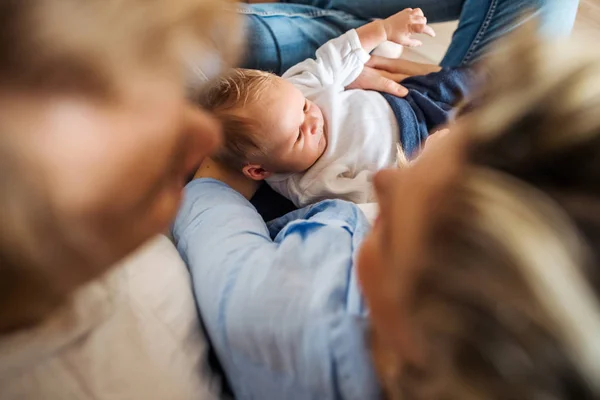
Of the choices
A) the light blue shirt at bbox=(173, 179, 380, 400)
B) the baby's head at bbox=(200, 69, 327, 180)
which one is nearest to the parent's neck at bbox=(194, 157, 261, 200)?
the baby's head at bbox=(200, 69, 327, 180)

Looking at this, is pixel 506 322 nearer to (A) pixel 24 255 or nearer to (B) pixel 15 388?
(A) pixel 24 255

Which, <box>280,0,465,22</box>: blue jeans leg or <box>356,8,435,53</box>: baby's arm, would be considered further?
<box>280,0,465,22</box>: blue jeans leg

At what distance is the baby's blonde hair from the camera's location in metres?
0.87

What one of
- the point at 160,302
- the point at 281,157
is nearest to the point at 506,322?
the point at 160,302

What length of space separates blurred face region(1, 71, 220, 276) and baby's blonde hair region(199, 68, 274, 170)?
0.48 meters

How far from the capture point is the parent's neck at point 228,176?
3.16 ft

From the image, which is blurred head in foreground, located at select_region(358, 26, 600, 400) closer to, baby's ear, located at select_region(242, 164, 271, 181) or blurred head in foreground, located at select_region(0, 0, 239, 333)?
blurred head in foreground, located at select_region(0, 0, 239, 333)

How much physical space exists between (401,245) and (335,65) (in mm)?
781

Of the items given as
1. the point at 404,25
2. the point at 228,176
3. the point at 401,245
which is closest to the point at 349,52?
the point at 404,25

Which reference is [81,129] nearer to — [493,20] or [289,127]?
[289,127]

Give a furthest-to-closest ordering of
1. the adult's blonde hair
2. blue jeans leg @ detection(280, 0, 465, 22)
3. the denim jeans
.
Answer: blue jeans leg @ detection(280, 0, 465, 22)
the denim jeans
the adult's blonde hair

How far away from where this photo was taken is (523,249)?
0.26 m

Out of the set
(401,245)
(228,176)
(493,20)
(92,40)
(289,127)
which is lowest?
(228,176)

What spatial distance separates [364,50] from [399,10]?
196mm
